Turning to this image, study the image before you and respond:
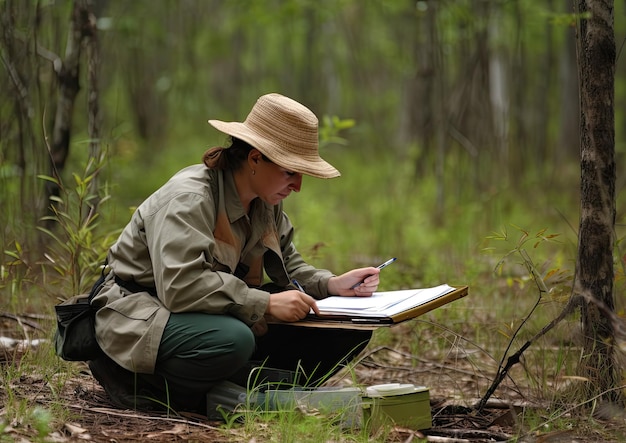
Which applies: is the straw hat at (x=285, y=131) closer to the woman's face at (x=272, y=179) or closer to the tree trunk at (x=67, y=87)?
the woman's face at (x=272, y=179)

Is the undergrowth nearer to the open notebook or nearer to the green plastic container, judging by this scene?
the green plastic container

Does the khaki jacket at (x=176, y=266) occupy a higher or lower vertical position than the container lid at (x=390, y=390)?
higher

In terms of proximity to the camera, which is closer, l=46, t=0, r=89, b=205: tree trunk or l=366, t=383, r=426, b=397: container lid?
l=366, t=383, r=426, b=397: container lid

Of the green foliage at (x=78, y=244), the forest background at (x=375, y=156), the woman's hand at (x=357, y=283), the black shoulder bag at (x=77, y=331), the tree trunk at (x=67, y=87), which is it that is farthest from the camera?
the tree trunk at (x=67, y=87)

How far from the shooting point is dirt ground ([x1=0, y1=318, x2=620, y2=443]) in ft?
9.72

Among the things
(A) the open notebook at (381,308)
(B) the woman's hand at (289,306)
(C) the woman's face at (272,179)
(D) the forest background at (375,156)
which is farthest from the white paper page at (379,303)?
(C) the woman's face at (272,179)

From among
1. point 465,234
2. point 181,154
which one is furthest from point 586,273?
point 181,154

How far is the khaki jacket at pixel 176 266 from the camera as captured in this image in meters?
3.05

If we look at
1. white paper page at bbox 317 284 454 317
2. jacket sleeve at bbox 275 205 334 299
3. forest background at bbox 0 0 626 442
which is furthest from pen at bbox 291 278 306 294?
forest background at bbox 0 0 626 442

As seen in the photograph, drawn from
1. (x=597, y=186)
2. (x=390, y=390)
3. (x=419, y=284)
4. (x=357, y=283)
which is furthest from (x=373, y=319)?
(x=419, y=284)

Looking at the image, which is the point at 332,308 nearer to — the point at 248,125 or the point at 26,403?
the point at 248,125

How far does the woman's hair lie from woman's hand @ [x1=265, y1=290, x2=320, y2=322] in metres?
0.62

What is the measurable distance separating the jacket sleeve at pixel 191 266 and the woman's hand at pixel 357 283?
550 millimetres

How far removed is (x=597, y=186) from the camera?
10.9 ft
